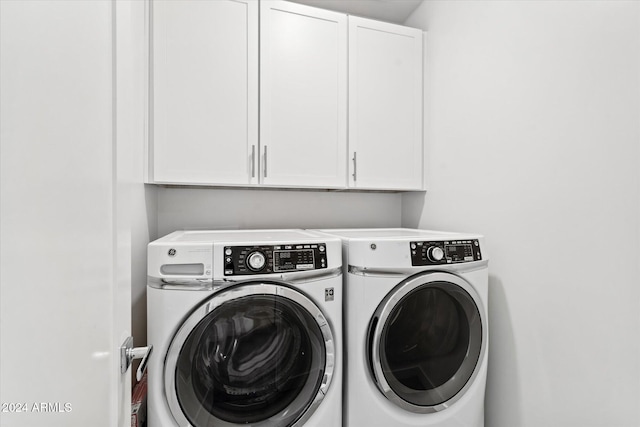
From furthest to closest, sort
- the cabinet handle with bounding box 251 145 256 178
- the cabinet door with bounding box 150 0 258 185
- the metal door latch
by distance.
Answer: the cabinet handle with bounding box 251 145 256 178 → the cabinet door with bounding box 150 0 258 185 → the metal door latch

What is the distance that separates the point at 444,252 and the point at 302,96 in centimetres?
109

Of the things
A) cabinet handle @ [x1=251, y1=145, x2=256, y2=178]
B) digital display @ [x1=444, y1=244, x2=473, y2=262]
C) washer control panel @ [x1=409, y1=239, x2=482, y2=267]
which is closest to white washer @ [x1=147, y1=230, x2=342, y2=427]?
washer control panel @ [x1=409, y1=239, x2=482, y2=267]

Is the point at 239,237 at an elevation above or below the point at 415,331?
above

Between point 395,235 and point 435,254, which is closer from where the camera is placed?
point 435,254

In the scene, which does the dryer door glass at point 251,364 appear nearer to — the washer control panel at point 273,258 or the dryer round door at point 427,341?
the washer control panel at point 273,258

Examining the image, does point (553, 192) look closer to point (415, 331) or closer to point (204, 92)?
point (415, 331)

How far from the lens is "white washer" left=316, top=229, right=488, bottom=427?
4.16ft

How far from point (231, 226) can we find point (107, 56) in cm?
139

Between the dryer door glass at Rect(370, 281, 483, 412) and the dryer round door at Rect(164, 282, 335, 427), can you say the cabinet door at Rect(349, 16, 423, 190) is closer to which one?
the dryer door glass at Rect(370, 281, 483, 412)

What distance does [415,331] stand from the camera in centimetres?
135

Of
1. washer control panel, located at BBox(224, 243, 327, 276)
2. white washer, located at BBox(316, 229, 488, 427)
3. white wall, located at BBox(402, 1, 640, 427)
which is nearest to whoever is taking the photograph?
white wall, located at BBox(402, 1, 640, 427)

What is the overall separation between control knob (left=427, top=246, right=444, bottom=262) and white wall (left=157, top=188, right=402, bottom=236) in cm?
89

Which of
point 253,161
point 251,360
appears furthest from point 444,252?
point 253,161

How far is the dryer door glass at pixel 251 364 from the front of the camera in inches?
43.9
